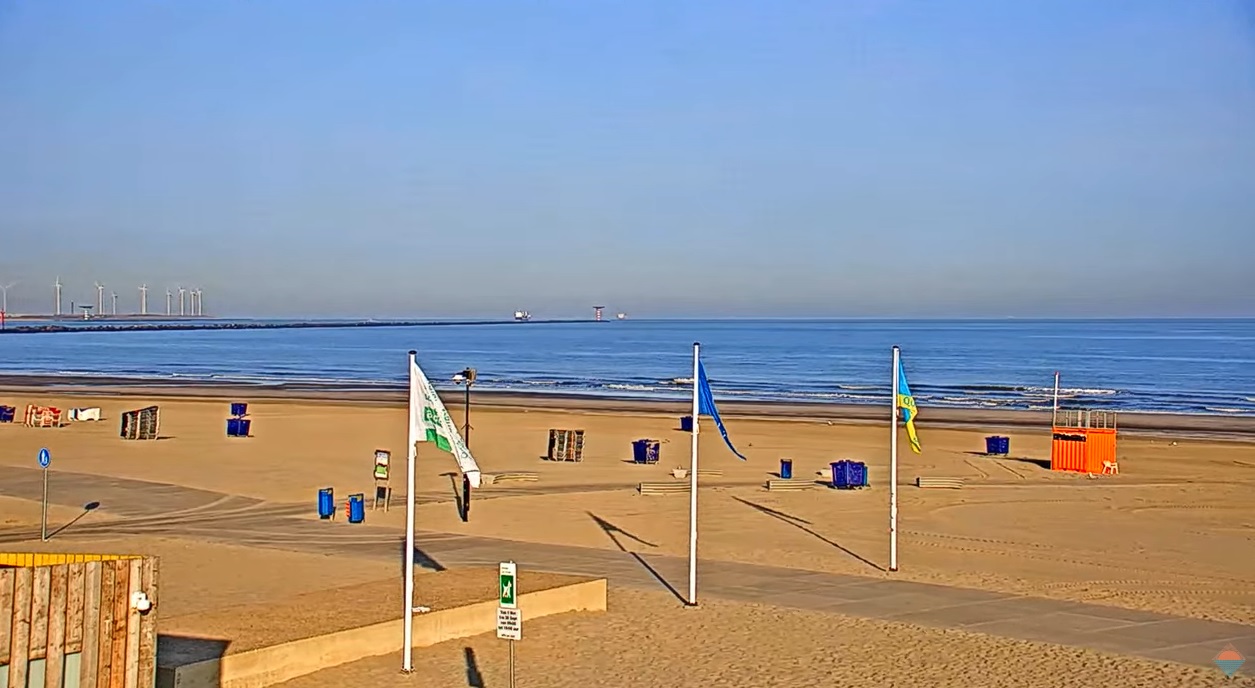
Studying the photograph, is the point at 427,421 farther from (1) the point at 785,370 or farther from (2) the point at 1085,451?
(1) the point at 785,370

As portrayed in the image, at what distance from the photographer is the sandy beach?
13.8 metres

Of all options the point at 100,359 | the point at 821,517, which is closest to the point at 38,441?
the point at 821,517

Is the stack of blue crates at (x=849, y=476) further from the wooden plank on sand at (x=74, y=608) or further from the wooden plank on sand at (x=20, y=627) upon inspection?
the wooden plank on sand at (x=20, y=627)

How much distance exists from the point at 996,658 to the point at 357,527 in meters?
12.0

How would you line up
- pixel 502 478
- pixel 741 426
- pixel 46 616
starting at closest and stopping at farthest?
pixel 46 616 → pixel 502 478 → pixel 741 426

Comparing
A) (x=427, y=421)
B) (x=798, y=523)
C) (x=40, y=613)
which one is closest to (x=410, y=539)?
(x=427, y=421)

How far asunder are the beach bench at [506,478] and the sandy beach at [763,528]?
48cm

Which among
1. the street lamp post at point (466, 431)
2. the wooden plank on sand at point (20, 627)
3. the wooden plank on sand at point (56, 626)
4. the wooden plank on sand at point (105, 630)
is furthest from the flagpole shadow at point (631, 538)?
the wooden plank on sand at point (20, 627)

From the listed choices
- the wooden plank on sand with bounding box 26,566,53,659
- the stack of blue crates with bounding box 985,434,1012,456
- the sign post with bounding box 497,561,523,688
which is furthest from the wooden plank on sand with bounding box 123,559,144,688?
the stack of blue crates with bounding box 985,434,1012,456

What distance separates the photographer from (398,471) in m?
30.5

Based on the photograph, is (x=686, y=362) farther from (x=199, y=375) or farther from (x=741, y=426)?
(x=741, y=426)

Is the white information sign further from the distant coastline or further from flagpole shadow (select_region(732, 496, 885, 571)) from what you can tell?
the distant coastline

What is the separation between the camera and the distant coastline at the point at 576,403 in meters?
49.6

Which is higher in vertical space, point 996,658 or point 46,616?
point 46,616
